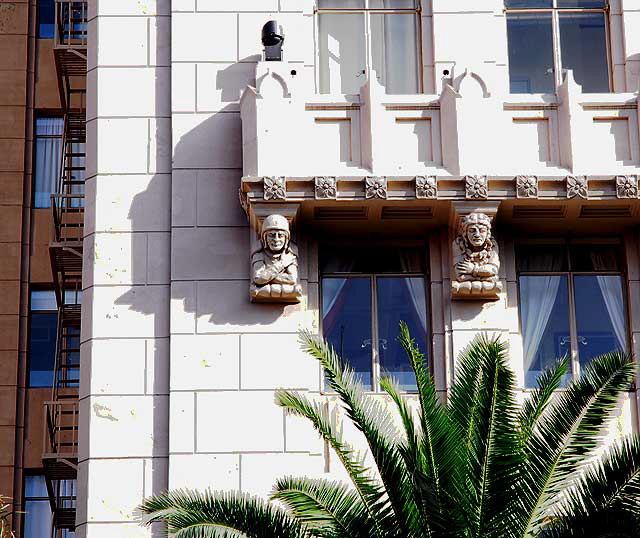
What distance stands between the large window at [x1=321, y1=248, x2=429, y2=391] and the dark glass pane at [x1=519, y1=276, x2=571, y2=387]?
1.60 meters

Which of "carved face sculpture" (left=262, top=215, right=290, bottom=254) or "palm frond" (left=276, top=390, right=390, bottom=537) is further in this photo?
"carved face sculpture" (left=262, top=215, right=290, bottom=254)

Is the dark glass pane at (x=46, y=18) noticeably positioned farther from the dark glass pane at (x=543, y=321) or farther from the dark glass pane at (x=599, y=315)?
the dark glass pane at (x=599, y=315)

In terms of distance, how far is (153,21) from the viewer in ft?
98.4

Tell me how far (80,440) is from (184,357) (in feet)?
6.56

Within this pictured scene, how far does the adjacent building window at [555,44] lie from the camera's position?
99.8 feet

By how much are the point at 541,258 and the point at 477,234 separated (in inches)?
69.9

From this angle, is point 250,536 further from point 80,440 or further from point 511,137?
point 511,137

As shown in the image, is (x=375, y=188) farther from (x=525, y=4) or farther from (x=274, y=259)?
(x=525, y=4)

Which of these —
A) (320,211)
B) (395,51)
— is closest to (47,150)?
(395,51)

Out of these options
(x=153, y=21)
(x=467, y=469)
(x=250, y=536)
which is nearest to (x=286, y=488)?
(x=250, y=536)

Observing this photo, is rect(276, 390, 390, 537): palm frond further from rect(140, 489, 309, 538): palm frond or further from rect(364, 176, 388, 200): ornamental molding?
rect(364, 176, 388, 200): ornamental molding

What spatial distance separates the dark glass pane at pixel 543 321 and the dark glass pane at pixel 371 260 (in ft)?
5.72

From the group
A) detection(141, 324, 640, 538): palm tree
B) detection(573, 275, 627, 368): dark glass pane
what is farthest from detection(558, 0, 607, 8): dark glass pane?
detection(141, 324, 640, 538): palm tree

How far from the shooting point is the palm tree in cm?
2275
